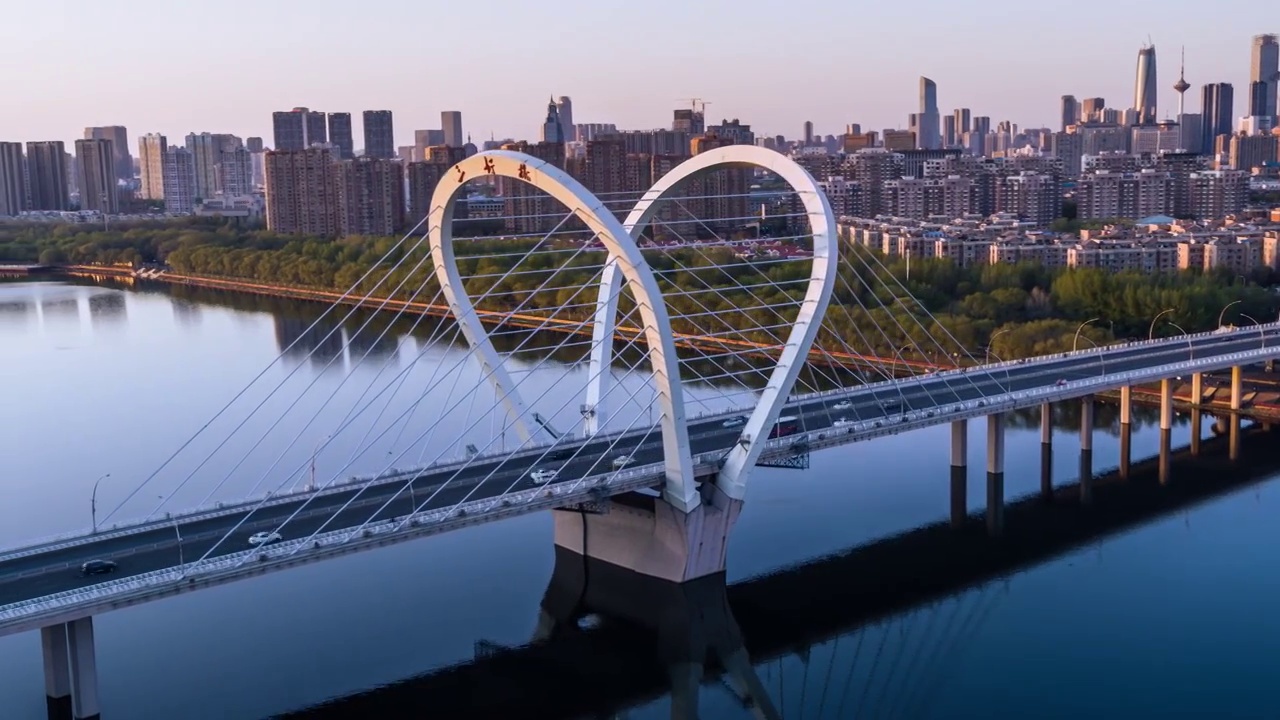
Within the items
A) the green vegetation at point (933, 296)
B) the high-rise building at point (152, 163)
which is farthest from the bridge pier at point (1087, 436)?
the high-rise building at point (152, 163)

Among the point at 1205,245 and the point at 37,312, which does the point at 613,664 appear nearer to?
the point at 1205,245

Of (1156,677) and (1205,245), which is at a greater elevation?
(1205,245)

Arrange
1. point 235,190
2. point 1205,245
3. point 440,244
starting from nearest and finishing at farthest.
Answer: point 440,244 → point 1205,245 → point 235,190

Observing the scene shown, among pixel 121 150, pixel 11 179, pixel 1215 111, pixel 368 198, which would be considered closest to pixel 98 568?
pixel 368 198

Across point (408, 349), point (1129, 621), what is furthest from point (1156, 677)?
point (408, 349)

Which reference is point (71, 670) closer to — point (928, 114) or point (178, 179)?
point (178, 179)

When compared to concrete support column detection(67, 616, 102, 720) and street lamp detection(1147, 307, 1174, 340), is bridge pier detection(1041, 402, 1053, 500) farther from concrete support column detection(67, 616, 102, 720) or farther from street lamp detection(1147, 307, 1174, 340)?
concrete support column detection(67, 616, 102, 720)

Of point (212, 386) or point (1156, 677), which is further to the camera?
point (212, 386)

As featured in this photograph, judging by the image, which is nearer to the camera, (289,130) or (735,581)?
(735,581)
